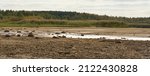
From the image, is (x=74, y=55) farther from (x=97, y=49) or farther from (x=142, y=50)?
(x=142, y=50)

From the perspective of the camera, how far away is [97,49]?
26594 millimetres

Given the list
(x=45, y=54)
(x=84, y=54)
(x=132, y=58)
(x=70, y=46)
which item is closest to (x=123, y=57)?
(x=132, y=58)

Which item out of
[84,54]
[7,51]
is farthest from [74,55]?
[7,51]

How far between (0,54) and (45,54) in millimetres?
2289

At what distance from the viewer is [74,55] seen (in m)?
23.7

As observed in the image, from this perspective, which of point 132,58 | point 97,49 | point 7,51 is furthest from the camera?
point 97,49

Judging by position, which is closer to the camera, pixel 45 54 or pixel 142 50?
pixel 45 54

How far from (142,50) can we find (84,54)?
4.23m

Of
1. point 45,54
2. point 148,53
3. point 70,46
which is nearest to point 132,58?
point 148,53

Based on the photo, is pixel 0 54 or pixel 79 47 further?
pixel 79 47

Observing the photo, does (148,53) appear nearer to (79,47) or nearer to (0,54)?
(79,47)

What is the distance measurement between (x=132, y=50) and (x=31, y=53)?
603 centimetres

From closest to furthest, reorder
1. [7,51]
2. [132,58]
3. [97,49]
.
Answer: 1. [132,58]
2. [7,51]
3. [97,49]

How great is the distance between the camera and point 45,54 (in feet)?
78.2
